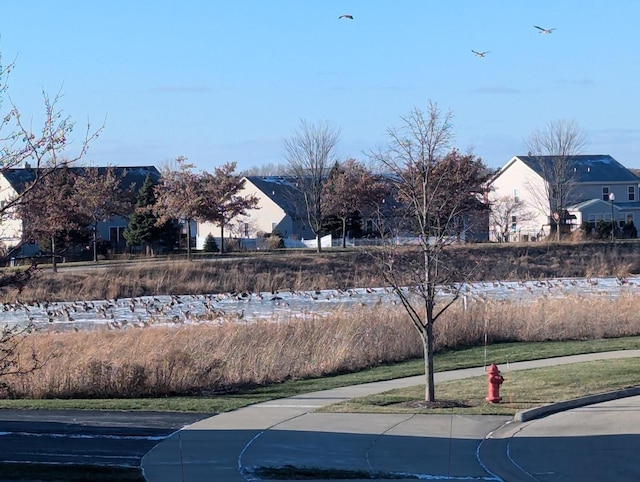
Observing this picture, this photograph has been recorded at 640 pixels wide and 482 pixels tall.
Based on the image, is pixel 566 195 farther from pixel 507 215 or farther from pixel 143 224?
pixel 143 224

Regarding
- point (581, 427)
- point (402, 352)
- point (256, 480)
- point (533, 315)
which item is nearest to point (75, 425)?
point (256, 480)

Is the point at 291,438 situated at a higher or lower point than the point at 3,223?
lower

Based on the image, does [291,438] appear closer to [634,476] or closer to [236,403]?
[236,403]

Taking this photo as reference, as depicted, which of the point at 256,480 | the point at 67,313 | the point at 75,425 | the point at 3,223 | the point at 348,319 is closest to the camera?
the point at 3,223

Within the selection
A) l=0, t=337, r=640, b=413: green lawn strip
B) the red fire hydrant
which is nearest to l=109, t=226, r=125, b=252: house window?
l=0, t=337, r=640, b=413: green lawn strip

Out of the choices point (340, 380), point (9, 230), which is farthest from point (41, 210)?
point (340, 380)

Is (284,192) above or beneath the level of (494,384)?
above

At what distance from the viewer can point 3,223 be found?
895 centimetres

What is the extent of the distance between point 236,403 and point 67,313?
1980cm

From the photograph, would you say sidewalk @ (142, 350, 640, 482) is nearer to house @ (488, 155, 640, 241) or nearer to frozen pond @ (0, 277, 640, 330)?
frozen pond @ (0, 277, 640, 330)

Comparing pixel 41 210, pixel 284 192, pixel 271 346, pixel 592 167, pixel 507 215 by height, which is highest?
pixel 592 167

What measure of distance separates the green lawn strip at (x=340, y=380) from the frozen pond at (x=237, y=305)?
628 centimetres

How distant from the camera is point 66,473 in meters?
9.92

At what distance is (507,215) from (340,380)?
5634 centimetres
